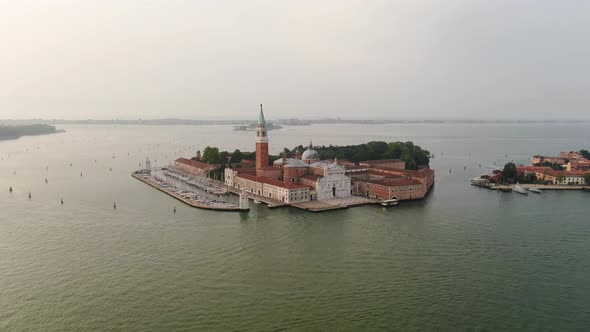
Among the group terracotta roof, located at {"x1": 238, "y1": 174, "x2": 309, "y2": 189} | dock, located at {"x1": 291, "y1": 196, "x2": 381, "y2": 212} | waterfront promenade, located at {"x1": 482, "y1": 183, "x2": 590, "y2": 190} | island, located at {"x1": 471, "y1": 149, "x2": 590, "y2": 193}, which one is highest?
terracotta roof, located at {"x1": 238, "y1": 174, "x2": 309, "y2": 189}

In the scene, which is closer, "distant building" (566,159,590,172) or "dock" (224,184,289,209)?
"dock" (224,184,289,209)

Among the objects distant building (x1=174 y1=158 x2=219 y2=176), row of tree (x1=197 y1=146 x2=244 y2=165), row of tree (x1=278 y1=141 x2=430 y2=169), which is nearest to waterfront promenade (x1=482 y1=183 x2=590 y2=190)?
row of tree (x1=278 y1=141 x2=430 y2=169)

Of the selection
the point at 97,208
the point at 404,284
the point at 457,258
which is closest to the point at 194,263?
the point at 404,284

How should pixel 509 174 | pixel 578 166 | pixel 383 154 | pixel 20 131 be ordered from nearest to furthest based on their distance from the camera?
pixel 509 174
pixel 578 166
pixel 383 154
pixel 20 131

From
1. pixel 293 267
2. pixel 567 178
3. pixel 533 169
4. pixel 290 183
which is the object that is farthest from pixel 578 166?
pixel 293 267

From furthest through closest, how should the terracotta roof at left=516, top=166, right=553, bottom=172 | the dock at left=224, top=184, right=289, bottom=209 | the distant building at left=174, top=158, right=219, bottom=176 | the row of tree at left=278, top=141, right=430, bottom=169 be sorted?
1. the row of tree at left=278, top=141, right=430, bottom=169
2. the distant building at left=174, top=158, right=219, bottom=176
3. the terracotta roof at left=516, top=166, right=553, bottom=172
4. the dock at left=224, top=184, right=289, bottom=209

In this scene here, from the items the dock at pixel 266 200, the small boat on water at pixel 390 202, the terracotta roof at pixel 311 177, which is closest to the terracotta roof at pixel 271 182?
the dock at pixel 266 200

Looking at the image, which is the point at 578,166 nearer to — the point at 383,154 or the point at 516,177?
the point at 516,177

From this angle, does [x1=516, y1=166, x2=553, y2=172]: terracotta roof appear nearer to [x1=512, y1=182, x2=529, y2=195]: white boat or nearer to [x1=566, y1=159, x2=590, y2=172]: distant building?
[x1=566, y1=159, x2=590, y2=172]: distant building

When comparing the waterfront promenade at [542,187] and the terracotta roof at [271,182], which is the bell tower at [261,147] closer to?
the terracotta roof at [271,182]
